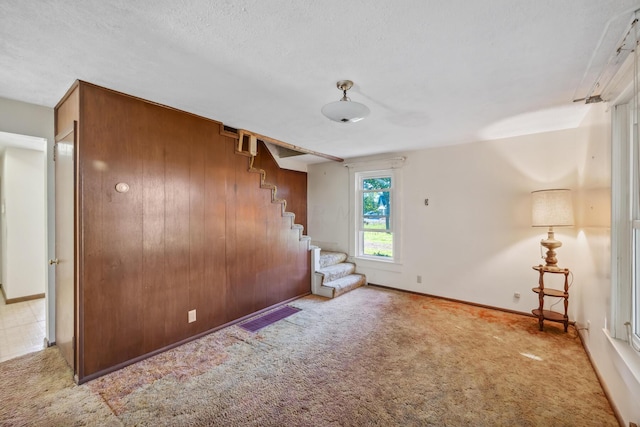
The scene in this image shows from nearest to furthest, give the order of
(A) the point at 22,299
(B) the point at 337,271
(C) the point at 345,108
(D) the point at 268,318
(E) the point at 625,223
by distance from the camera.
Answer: (E) the point at 625,223 < (C) the point at 345,108 < (D) the point at 268,318 < (A) the point at 22,299 < (B) the point at 337,271

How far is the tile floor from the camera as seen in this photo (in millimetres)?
2732

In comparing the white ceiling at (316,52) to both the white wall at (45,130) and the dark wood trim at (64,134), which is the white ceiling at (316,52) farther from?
the dark wood trim at (64,134)

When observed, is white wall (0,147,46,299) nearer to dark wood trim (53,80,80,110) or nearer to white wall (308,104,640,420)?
dark wood trim (53,80,80,110)

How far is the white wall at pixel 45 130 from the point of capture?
8.12ft

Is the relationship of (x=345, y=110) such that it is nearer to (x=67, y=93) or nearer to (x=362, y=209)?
(x=67, y=93)

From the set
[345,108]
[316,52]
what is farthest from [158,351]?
[316,52]

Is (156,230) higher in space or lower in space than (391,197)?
lower

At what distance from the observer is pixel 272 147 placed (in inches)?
204

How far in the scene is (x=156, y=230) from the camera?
265 centimetres

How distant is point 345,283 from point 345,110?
3213mm

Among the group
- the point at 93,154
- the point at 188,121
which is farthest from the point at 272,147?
the point at 93,154

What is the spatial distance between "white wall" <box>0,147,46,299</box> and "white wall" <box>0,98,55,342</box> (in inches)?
79.2

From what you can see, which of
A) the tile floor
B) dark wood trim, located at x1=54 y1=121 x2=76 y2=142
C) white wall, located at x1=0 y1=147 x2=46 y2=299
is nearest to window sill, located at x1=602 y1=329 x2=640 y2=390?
dark wood trim, located at x1=54 y1=121 x2=76 y2=142

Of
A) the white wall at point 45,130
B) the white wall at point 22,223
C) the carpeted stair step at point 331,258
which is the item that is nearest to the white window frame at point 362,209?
the carpeted stair step at point 331,258
